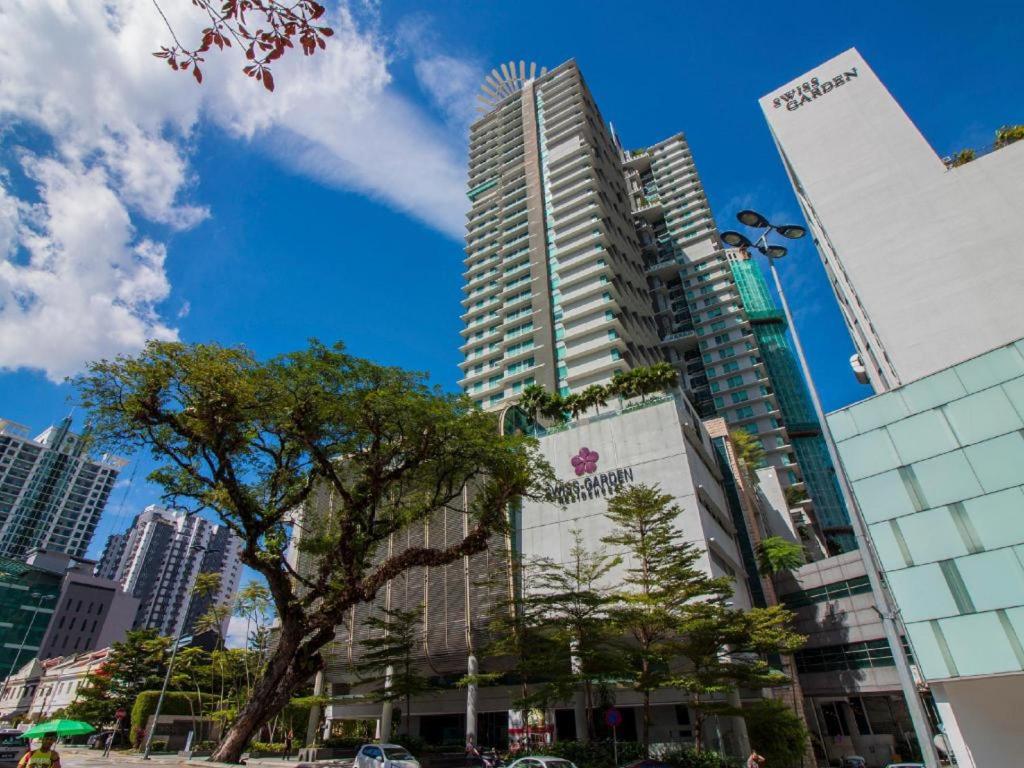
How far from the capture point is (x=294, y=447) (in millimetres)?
19656

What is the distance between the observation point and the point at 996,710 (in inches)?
626

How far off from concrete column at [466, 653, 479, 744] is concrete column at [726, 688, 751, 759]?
1305 centimetres

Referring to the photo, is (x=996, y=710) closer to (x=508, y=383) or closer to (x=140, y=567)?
(x=508, y=383)

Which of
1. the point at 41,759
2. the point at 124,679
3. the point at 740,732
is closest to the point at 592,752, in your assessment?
the point at 740,732

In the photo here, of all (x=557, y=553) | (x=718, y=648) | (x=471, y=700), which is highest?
(x=557, y=553)

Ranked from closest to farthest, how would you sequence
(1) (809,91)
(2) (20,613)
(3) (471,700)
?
(3) (471,700), (1) (809,91), (2) (20,613)

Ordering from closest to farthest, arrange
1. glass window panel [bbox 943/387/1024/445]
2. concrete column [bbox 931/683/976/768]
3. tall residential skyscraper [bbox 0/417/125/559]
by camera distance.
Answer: concrete column [bbox 931/683/976/768]
glass window panel [bbox 943/387/1024/445]
tall residential skyscraper [bbox 0/417/125/559]

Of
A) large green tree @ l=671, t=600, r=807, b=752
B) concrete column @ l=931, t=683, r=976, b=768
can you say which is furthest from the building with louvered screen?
concrete column @ l=931, t=683, r=976, b=768

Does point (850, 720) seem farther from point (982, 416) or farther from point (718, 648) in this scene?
point (982, 416)

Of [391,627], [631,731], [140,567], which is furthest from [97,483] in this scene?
[631,731]

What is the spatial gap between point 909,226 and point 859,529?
26.9 meters

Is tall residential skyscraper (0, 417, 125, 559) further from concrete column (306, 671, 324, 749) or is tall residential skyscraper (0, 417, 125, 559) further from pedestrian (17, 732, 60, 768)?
pedestrian (17, 732, 60, 768)

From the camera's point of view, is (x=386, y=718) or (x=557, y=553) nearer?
(x=557, y=553)

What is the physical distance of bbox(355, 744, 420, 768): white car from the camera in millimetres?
17891
